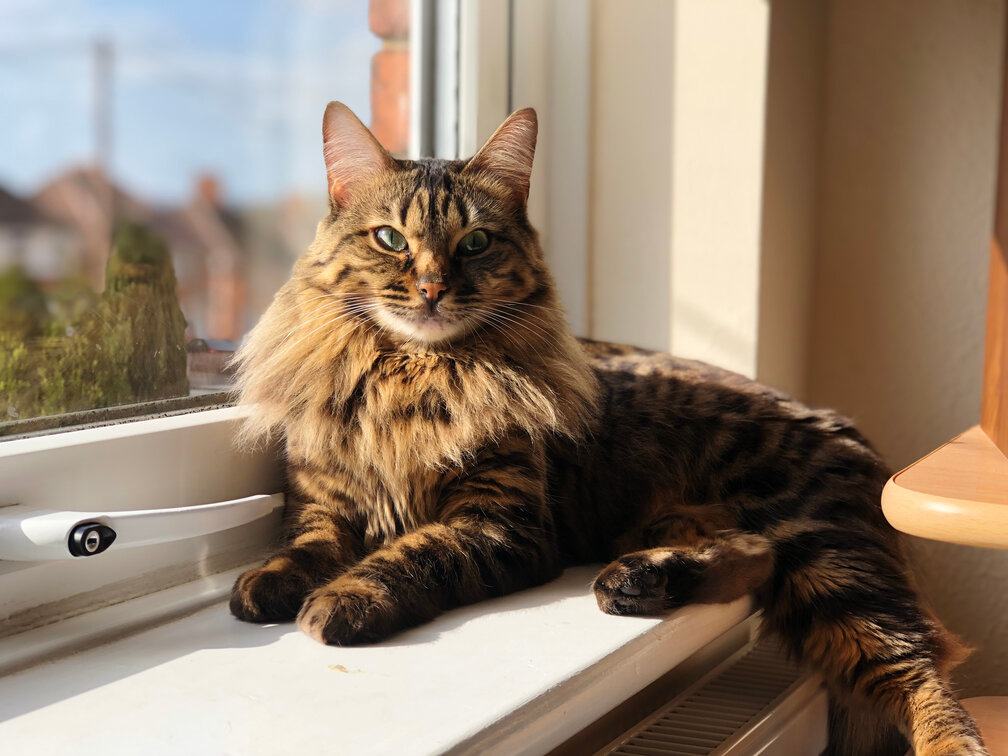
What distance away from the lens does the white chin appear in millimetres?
1331

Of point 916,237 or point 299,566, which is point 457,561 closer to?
point 299,566

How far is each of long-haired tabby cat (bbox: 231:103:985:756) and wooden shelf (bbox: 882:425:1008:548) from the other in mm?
365

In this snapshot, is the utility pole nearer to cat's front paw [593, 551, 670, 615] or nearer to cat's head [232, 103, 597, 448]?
cat's head [232, 103, 597, 448]

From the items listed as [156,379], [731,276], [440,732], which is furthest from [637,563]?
[731,276]

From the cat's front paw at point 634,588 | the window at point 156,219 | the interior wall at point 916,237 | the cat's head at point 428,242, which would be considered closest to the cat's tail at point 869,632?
the cat's front paw at point 634,588

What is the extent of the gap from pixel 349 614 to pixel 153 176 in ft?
2.23

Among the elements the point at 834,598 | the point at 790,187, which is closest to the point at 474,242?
the point at 834,598

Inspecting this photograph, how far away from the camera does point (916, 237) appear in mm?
2016

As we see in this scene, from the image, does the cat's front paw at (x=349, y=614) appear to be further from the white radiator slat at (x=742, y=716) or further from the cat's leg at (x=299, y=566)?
the white radiator slat at (x=742, y=716)

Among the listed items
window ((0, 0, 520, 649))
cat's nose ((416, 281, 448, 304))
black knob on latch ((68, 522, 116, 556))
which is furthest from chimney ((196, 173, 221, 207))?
black knob on latch ((68, 522, 116, 556))

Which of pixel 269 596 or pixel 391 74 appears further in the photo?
pixel 391 74

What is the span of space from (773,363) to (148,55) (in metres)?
1.27

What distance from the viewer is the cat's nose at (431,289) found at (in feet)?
4.27

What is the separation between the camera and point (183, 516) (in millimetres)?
1223
